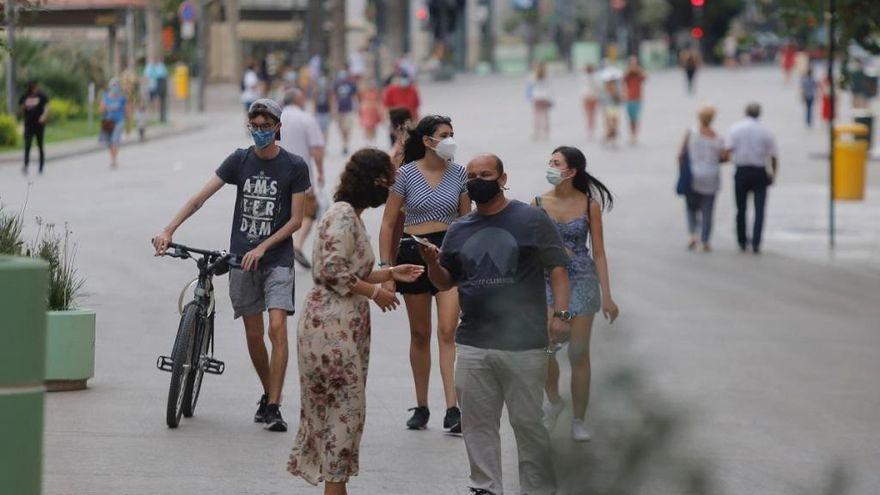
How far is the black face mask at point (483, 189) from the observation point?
303 inches

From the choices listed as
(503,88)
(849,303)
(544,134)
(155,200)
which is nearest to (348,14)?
(503,88)

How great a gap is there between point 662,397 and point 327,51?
79.0 meters

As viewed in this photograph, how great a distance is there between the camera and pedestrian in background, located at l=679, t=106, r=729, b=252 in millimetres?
20562

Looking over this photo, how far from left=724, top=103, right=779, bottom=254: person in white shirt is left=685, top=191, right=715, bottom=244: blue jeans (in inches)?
17.3

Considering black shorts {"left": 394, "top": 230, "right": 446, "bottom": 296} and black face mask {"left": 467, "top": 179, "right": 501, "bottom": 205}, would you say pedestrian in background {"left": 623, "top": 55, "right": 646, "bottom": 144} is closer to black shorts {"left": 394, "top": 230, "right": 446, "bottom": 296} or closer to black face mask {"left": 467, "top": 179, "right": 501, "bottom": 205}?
black shorts {"left": 394, "top": 230, "right": 446, "bottom": 296}

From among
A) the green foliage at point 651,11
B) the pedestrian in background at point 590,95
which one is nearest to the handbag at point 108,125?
the pedestrian in background at point 590,95

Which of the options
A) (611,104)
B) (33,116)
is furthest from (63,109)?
(33,116)

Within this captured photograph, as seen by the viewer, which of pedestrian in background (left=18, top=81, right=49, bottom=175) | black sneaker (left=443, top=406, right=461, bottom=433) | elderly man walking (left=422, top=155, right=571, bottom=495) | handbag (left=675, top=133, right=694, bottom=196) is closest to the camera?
elderly man walking (left=422, top=155, right=571, bottom=495)

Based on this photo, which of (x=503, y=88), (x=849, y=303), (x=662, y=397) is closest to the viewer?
(x=662, y=397)

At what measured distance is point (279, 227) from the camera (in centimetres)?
972

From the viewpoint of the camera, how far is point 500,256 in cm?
756

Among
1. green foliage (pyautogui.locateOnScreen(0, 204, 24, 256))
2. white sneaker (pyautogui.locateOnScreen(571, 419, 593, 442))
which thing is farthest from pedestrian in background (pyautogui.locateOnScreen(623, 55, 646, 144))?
white sneaker (pyautogui.locateOnScreen(571, 419, 593, 442))

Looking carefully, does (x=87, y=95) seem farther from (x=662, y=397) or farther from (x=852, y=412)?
(x=662, y=397)

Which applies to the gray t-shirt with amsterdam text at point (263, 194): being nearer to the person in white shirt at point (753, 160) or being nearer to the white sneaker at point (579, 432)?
the white sneaker at point (579, 432)
